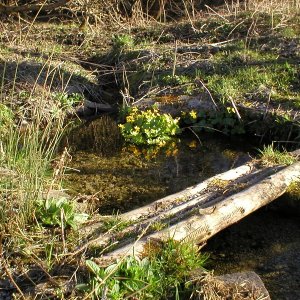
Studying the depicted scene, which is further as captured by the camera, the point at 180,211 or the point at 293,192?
the point at 293,192

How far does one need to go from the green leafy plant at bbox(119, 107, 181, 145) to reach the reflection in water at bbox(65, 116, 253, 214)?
4.7 inches

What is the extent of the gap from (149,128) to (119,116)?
972 millimetres

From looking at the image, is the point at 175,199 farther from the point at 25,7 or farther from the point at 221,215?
the point at 25,7

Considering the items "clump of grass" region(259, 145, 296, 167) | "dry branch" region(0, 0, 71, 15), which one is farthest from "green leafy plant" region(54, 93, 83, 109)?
"clump of grass" region(259, 145, 296, 167)

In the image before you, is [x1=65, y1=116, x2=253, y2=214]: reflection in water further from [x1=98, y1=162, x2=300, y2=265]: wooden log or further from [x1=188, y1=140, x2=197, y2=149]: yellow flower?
[x1=98, y1=162, x2=300, y2=265]: wooden log

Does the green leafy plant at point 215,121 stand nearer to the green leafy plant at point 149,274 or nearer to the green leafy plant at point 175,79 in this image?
the green leafy plant at point 175,79

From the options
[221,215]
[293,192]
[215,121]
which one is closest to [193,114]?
[215,121]

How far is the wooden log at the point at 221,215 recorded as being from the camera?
16.0ft

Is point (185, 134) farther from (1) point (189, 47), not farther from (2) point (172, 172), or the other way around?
(1) point (189, 47)

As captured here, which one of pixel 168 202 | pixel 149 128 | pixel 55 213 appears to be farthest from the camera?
pixel 149 128

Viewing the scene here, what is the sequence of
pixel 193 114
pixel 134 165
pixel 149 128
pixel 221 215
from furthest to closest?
pixel 193 114 → pixel 149 128 → pixel 134 165 → pixel 221 215

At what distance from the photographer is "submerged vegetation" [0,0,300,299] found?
4738 millimetres

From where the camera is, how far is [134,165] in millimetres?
7988

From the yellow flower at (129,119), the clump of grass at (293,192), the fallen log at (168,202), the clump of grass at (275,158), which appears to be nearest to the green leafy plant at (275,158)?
the clump of grass at (275,158)
